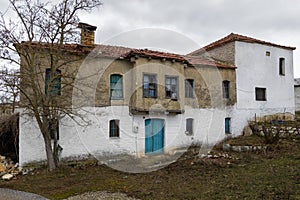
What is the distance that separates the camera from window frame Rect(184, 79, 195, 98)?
17.4 metres

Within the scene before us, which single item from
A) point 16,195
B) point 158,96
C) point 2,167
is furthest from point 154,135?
point 16,195

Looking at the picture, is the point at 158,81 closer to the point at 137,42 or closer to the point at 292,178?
the point at 137,42

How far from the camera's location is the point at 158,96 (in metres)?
15.8

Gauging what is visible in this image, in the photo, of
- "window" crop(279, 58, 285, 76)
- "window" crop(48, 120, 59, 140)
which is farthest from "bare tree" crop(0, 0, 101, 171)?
"window" crop(279, 58, 285, 76)

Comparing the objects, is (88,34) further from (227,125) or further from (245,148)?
(227,125)

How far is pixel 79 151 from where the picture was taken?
14.0 meters

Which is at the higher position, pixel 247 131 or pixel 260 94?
pixel 260 94

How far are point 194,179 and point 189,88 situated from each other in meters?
8.54

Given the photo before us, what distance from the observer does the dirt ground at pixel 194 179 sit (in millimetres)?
8031

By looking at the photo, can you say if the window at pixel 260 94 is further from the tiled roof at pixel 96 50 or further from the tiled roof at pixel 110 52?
the tiled roof at pixel 96 50

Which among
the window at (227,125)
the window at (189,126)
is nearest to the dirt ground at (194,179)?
the window at (189,126)

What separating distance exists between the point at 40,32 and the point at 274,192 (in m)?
10.7

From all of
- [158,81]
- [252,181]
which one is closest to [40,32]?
[158,81]

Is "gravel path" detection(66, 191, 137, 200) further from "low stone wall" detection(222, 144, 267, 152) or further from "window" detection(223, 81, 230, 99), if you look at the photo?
"window" detection(223, 81, 230, 99)
